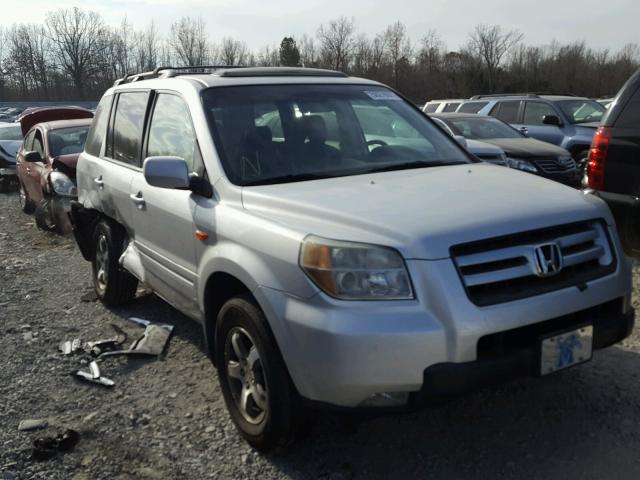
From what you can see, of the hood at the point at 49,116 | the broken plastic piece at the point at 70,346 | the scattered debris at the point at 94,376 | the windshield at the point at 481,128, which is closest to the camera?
the scattered debris at the point at 94,376

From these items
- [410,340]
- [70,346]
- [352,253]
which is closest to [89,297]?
[70,346]

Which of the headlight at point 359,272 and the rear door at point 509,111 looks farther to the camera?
the rear door at point 509,111

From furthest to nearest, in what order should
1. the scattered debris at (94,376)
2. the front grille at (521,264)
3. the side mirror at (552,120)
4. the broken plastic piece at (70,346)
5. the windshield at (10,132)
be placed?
the windshield at (10,132) < the side mirror at (552,120) < the broken plastic piece at (70,346) < the scattered debris at (94,376) < the front grille at (521,264)

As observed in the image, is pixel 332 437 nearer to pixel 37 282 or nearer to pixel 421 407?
pixel 421 407

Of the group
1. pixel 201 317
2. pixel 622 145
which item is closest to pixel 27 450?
pixel 201 317

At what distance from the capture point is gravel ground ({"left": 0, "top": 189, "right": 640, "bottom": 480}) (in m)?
3.09

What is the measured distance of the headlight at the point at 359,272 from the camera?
104 inches

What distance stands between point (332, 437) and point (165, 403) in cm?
112

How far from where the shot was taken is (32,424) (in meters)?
3.68

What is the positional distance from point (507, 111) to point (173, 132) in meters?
11.0

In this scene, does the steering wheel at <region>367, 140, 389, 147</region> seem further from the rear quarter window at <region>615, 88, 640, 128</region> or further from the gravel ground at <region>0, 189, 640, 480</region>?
the rear quarter window at <region>615, 88, 640, 128</region>

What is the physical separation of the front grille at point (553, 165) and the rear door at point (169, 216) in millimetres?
6843

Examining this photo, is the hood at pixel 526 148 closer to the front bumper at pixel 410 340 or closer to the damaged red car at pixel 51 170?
the damaged red car at pixel 51 170

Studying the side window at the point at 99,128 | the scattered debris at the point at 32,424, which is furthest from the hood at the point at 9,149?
the scattered debris at the point at 32,424
